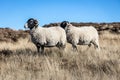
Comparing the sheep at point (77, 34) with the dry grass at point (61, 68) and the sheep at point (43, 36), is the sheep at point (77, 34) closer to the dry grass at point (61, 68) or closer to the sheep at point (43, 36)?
the sheep at point (43, 36)

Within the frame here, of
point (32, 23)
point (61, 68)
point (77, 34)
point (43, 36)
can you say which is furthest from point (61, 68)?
point (77, 34)

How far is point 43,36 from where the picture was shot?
44.1ft

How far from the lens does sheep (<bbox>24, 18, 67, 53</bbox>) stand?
13430 mm

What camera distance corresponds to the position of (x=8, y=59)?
36.1 feet

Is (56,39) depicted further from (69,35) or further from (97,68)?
(97,68)

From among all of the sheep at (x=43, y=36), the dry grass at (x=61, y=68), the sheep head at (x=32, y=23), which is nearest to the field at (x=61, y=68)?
the dry grass at (x=61, y=68)

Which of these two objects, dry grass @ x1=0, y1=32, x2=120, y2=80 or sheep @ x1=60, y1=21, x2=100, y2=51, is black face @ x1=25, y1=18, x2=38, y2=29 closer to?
sheep @ x1=60, y1=21, x2=100, y2=51

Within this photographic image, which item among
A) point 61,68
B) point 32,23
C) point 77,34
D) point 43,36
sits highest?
point 32,23

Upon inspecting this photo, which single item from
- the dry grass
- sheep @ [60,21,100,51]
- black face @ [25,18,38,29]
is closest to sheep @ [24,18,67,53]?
black face @ [25,18,38,29]

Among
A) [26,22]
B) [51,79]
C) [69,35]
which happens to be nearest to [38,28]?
[26,22]

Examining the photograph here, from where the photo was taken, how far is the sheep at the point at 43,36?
44.1ft

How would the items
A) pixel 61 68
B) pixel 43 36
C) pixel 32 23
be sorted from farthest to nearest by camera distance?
pixel 32 23
pixel 43 36
pixel 61 68

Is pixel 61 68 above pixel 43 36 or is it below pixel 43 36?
below

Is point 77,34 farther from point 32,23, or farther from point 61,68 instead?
point 61,68
